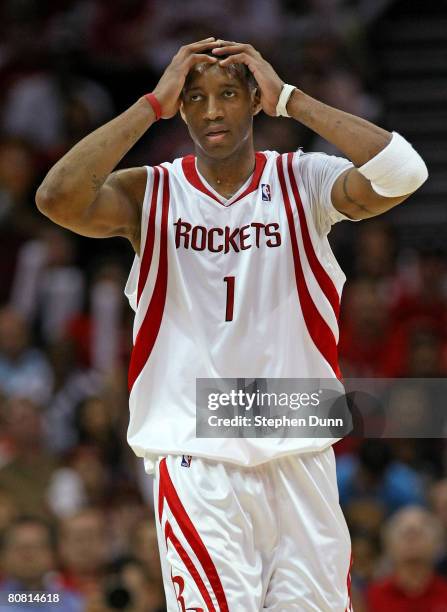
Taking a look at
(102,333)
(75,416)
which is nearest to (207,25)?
(102,333)

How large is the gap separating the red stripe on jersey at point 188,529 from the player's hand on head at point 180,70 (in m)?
1.63

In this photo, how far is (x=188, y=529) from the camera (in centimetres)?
558

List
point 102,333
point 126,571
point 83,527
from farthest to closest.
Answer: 1. point 102,333
2. point 83,527
3. point 126,571

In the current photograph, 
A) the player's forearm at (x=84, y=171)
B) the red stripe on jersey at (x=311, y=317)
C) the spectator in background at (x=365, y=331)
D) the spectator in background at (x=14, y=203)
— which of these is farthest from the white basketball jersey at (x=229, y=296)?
the spectator in background at (x=14, y=203)

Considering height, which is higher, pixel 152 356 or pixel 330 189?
pixel 330 189

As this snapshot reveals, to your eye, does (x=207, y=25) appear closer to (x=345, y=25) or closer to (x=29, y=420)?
(x=345, y=25)

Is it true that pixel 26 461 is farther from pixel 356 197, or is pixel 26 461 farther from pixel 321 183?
pixel 356 197

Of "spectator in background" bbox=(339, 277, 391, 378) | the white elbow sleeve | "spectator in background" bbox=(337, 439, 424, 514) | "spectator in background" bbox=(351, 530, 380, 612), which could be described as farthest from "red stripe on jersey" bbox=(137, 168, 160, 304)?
"spectator in background" bbox=(339, 277, 391, 378)

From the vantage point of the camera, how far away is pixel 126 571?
8.73 meters

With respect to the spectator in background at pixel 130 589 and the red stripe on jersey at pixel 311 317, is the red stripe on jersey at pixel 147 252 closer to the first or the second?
the red stripe on jersey at pixel 311 317

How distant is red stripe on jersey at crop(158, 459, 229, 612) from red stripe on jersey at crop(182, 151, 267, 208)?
127 centimetres

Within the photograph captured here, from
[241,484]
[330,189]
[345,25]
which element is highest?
[345,25]

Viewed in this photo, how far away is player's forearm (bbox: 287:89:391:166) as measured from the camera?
5.68 meters

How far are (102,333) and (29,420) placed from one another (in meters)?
1.62
